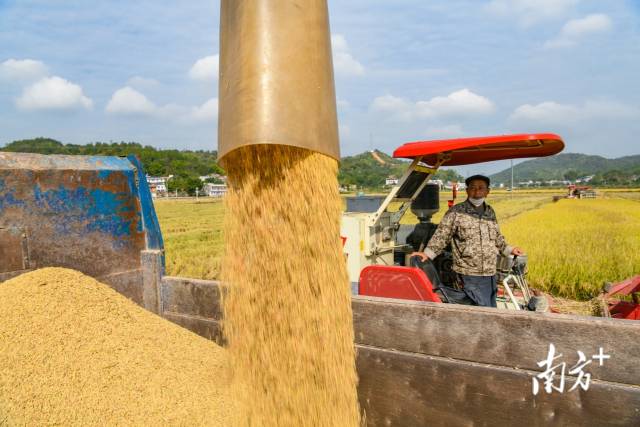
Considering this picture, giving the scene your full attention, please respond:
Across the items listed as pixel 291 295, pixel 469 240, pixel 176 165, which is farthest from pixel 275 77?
pixel 176 165

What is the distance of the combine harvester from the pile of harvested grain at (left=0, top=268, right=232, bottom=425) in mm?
212

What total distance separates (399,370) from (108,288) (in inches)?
63.1

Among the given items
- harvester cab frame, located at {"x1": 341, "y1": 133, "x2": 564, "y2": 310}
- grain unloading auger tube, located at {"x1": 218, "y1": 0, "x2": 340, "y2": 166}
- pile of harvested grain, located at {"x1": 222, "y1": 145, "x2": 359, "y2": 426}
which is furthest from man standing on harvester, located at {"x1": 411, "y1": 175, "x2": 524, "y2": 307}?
grain unloading auger tube, located at {"x1": 218, "y1": 0, "x2": 340, "y2": 166}

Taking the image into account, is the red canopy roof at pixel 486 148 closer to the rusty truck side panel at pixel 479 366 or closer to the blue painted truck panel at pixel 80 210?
the rusty truck side panel at pixel 479 366

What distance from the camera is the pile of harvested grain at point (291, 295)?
205 cm

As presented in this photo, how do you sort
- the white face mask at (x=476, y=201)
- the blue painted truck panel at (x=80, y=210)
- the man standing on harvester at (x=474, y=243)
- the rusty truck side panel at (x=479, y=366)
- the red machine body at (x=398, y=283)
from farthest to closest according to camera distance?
the white face mask at (x=476, y=201) < the man standing on harvester at (x=474, y=243) < the red machine body at (x=398, y=283) < the blue painted truck panel at (x=80, y=210) < the rusty truck side panel at (x=479, y=366)

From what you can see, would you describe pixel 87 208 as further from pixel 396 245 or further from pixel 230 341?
pixel 396 245

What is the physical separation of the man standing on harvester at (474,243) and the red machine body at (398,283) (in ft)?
1.41

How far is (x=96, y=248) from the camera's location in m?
2.65

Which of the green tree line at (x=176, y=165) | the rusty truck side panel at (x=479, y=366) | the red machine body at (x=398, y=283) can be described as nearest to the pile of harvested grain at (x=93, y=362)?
the rusty truck side panel at (x=479, y=366)

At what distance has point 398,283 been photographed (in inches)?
102

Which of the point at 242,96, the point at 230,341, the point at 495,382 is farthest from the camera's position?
the point at 230,341

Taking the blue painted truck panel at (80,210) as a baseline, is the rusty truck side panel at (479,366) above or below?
below

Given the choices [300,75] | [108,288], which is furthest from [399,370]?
[108,288]
